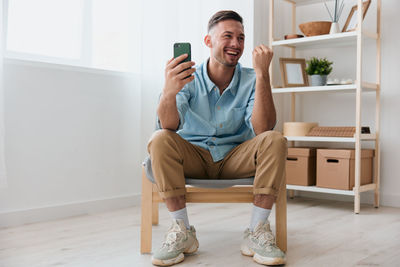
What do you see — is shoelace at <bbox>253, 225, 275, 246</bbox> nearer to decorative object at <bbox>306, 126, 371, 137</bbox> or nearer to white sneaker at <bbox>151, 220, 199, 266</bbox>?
white sneaker at <bbox>151, 220, 199, 266</bbox>

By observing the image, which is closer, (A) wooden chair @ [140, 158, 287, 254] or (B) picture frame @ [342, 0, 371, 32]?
(A) wooden chair @ [140, 158, 287, 254]

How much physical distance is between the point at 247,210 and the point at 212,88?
3.39 feet

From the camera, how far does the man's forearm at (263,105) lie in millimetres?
1665

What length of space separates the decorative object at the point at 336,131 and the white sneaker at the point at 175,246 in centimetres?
140

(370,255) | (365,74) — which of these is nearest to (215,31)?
(370,255)

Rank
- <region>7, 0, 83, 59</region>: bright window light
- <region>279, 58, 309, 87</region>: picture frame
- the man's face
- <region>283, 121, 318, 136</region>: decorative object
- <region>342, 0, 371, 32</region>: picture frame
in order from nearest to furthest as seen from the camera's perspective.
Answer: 1. the man's face
2. <region>7, 0, 83, 59</region>: bright window light
3. <region>342, 0, 371, 32</region>: picture frame
4. <region>283, 121, 318, 136</region>: decorative object
5. <region>279, 58, 309, 87</region>: picture frame

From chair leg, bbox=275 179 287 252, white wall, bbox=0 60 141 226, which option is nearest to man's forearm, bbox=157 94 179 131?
chair leg, bbox=275 179 287 252

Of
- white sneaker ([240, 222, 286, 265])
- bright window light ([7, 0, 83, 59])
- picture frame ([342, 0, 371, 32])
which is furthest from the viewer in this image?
picture frame ([342, 0, 371, 32])

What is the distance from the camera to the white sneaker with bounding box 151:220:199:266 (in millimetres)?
1521

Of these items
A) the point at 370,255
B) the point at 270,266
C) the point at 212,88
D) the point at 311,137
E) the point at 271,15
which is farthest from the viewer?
the point at 271,15

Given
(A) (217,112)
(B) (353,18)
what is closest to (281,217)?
(A) (217,112)

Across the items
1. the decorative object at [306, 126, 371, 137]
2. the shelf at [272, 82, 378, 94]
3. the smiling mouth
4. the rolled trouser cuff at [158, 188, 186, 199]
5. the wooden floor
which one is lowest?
the wooden floor

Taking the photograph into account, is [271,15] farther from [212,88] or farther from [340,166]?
[212,88]

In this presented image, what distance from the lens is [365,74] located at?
2.91 meters
